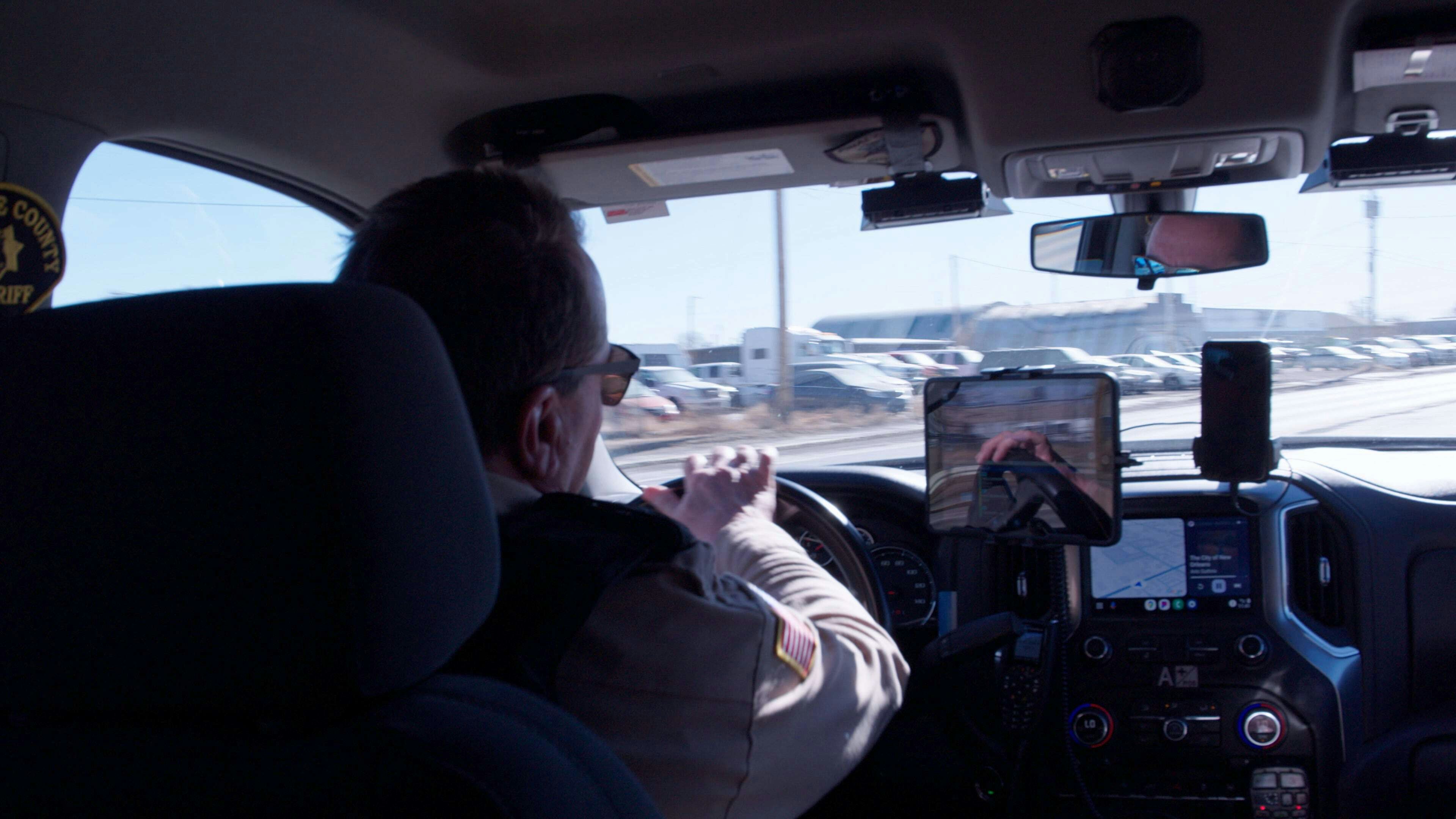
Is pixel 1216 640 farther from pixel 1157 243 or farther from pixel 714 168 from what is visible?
pixel 714 168

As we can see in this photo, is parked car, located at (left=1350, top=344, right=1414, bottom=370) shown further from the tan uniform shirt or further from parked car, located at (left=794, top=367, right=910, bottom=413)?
the tan uniform shirt

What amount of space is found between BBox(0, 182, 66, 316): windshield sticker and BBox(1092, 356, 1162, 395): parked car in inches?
111

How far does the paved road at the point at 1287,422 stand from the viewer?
348cm

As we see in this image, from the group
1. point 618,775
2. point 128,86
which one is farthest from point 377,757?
point 128,86

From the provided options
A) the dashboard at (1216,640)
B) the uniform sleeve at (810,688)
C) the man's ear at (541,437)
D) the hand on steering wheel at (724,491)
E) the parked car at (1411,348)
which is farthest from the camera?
the parked car at (1411,348)

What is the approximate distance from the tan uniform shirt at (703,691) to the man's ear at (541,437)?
6 cm

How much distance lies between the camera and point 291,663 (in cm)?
99

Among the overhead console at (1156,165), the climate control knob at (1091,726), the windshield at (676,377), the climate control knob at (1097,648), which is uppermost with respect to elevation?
the overhead console at (1156,165)

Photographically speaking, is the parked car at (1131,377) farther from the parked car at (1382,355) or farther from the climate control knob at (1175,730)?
the climate control knob at (1175,730)

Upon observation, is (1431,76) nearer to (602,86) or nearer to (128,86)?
(602,86)

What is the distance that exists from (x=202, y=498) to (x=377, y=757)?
11.5 inches

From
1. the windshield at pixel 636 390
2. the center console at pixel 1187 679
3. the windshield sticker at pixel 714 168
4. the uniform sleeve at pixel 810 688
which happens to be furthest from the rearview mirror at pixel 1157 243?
the uniform sleeve at pixel 810 688

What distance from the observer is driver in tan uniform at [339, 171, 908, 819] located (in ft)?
4.56

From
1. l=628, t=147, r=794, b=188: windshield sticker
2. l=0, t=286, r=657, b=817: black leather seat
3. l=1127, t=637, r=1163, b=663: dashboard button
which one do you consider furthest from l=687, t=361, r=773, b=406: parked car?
l=0, t=286, r=657, b=817: black leather seat
